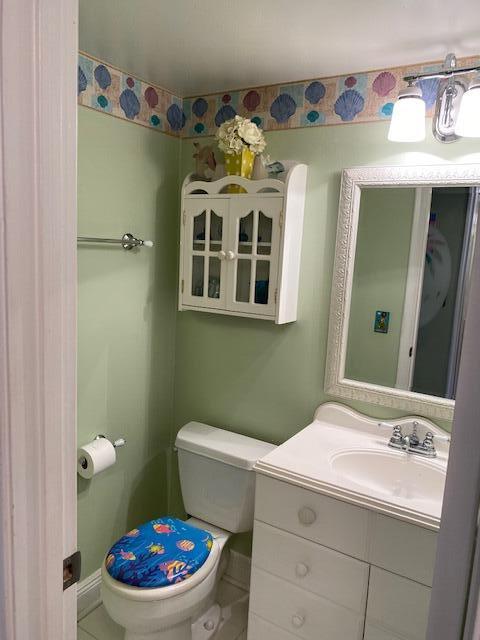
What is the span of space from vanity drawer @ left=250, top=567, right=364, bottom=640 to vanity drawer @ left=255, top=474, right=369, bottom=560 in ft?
0.70

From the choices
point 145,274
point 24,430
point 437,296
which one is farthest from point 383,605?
point 145,274

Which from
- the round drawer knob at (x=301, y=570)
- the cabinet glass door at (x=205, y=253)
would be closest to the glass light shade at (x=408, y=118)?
the cabinet glass door at (x=205, y=253)

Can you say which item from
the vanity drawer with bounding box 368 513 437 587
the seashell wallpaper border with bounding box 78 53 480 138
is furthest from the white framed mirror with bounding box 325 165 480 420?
the vanity drawer with bounding box 368 513 437 587

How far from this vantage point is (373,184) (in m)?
1.79

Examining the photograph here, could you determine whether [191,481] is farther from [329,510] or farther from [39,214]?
[39,214]

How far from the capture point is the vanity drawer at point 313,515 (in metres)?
1.47

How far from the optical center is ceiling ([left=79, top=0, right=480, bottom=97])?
1.33 meters

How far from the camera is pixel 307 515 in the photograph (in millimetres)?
1550

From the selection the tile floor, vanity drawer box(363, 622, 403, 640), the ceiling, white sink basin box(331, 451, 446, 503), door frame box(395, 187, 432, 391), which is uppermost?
the ceiling

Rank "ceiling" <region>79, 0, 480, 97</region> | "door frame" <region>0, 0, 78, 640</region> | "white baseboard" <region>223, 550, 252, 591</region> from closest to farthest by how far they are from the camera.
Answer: "door frame" <region>0, 0, 78, 640</region>
"ceiling" <region>79, 0, 480, 97</region>
"white baseboard" <region>223, 550, 252, 591</region>

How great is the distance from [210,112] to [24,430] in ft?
5.96

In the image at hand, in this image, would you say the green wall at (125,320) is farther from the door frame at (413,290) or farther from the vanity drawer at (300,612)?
the door frame at (413,290)

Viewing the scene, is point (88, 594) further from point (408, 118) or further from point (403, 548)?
point (408, 118)

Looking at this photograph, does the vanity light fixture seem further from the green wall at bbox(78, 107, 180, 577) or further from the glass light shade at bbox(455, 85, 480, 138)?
the green wall at bbox(78, 107, 180, 577)
